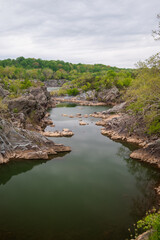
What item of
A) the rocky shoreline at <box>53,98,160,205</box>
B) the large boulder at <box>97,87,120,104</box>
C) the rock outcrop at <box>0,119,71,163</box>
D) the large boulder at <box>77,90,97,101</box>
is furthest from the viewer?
the large boulder at <box>77,90,97,101</box>

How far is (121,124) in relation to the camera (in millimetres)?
45188

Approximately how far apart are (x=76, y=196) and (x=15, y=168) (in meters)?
11.6

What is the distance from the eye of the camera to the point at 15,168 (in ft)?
94.0

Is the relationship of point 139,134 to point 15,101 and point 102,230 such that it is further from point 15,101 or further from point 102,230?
point 15,101

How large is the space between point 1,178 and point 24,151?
6262 millimetres

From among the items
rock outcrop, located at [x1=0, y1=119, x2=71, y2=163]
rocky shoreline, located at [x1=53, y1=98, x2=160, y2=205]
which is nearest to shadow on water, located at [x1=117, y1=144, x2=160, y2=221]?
rocky shoreline, located at [x1=53, y1=98, x2=160, y2=205]

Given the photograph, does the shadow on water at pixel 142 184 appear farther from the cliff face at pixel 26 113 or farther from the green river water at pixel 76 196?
the cliff face at pixel 26 113

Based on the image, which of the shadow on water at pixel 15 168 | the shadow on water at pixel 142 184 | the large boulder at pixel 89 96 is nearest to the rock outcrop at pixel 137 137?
the shadow on water at pixel 142 184

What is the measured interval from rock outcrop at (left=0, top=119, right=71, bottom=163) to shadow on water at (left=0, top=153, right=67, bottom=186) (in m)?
0.82

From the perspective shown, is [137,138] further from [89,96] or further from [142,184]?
[89,96]

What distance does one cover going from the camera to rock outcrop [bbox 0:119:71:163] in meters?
30.6

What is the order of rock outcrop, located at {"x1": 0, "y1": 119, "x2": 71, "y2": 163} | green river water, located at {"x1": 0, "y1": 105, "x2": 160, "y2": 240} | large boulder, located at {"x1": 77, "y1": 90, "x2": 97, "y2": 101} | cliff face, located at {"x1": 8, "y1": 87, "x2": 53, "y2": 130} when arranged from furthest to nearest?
large boulder, located at {"x1": 77, "y1": 90, "x2": 97, "y2": 101}, cliff face, located at {"x1": 8, "y1": 87, "x2": 53, "y2": 130}, rock outcrop, located at {"x1": 0, "y1": 119, "x2": 71, "y2": 163}, green river water, located at {"x1": 0, "y1": 105, "x2": 160, "y2": 240}

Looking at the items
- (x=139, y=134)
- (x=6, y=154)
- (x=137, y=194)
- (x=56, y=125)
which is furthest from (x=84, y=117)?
(x=137, y=194)

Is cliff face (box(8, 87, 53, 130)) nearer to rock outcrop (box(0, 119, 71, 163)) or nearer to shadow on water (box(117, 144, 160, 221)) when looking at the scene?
rock outcrop (box(0, 119, 71, 163))
